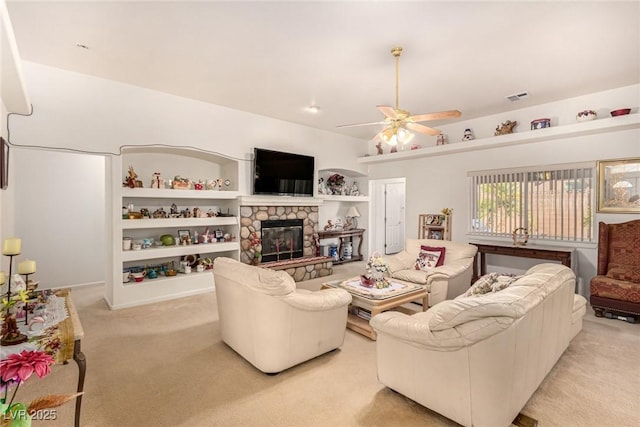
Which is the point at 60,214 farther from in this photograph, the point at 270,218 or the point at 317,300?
the point at 317,300

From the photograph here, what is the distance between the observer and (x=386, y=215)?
805 cm

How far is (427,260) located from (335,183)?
341 cm

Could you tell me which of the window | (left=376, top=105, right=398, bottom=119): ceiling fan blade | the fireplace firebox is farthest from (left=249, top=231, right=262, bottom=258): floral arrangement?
the window

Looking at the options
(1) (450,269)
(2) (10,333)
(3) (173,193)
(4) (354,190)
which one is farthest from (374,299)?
(4) (354,190)

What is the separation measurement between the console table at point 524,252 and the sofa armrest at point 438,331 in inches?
137

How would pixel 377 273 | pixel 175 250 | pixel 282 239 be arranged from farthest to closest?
pixel 282 239 → pixel 175 250 → pixel 377 273

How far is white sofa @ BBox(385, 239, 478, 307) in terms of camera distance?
4.01m

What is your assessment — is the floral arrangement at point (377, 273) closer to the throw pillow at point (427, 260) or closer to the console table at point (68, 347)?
the throw pillow at point (427, 260)

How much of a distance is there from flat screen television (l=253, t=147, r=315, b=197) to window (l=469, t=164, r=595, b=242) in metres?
3.11

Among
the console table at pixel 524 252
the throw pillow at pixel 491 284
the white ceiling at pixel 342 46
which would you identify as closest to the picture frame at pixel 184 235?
the white ceiling at pixel 342 46

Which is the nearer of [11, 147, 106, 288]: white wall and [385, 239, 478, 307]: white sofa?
[385, 239, 478, 307]: white sofa

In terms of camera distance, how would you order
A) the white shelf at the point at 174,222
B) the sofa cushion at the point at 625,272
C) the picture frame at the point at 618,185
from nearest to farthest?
the sofa cushion at the point at 625,272
the picture frame at the point at 618,185
the white shelf at the point at 174,222

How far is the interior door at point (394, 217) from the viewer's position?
8.09 metres

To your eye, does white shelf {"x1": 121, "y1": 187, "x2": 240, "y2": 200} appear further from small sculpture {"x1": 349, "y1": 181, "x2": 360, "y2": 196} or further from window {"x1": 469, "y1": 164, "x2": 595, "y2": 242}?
window {"x1": 469, "y1": 164, "x2": 595, "y2": 242}
